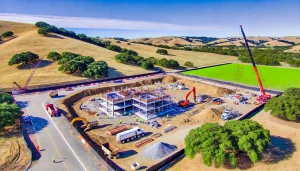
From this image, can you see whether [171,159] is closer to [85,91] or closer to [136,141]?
[136,141]

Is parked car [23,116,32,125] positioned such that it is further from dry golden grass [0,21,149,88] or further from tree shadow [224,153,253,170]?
tree shadow [224,153,253,170]

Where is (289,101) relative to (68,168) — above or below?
above

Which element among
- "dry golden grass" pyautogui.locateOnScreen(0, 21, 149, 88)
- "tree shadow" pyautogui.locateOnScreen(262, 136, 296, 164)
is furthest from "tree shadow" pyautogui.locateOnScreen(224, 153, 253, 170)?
"dry golden grass" pyautogui.locateOnScreen(0, 21, 149, 88)

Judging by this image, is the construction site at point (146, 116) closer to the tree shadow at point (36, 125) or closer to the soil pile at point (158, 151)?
the soil pile at point (158, 151)

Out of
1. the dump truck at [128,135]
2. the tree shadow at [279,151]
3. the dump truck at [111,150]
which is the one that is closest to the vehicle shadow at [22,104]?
the dump truck at [111,150]

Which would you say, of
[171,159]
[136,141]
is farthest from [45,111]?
[171,159]

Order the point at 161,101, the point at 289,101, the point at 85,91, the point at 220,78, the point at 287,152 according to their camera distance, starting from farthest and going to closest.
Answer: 1. the point at 220,78
2. the point at 85,91
3. the point at 161,101
4. the point at 289,101
5. the point at 287,152

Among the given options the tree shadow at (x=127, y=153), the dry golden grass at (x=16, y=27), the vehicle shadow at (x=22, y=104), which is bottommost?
the tree shadow at (x=127, y=153)
